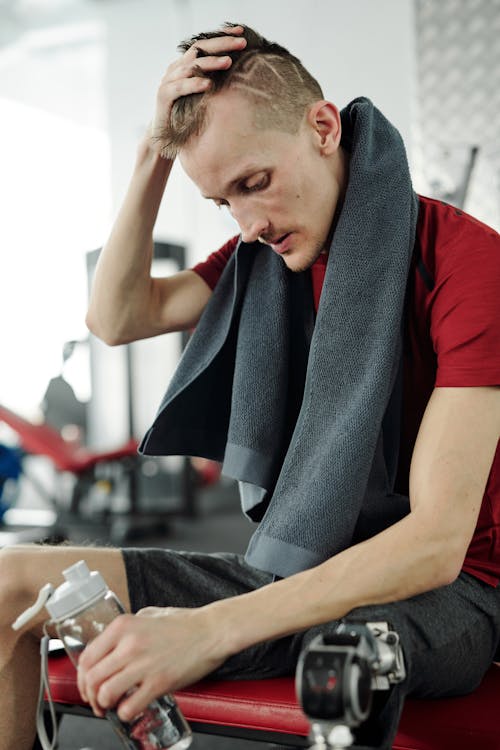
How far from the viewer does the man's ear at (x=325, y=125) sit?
1318 millimetres

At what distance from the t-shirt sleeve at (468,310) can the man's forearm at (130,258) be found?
576mm

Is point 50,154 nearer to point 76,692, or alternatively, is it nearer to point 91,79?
point 91,79

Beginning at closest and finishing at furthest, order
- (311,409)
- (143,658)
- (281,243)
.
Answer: (143,658)
(311,409)
(281,243)

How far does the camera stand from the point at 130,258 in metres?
1.57

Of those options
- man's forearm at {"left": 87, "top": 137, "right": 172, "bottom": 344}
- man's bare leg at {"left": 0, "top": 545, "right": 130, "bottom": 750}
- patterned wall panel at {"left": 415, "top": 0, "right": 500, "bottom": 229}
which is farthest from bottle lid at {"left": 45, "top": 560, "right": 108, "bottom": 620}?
patterned wall panel at {"left": 415, "top": 0, "right": 500, "bottom": 229}

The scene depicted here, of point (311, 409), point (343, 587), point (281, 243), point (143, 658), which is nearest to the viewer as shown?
point (143, 658)

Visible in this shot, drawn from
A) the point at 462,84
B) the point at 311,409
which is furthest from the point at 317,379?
the point at 462,84

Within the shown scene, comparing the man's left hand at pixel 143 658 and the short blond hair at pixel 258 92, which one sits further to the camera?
the short blond hair at pixel 258 92

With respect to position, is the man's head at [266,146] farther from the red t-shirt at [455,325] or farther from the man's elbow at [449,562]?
the man's elbow at [449,562]

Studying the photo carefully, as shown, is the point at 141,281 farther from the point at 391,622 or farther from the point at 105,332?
the point at 391,622

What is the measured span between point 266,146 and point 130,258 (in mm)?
419

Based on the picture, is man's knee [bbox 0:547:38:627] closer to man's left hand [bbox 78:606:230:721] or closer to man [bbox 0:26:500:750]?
man [bbox 0:26:500:750]

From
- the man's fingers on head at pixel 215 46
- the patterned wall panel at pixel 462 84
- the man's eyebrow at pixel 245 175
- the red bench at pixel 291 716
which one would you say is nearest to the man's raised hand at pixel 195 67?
the man's fingers on head at pixel 215 46

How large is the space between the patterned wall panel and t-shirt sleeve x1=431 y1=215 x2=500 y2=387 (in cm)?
204
